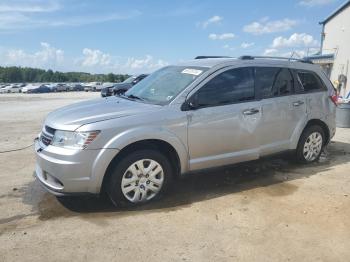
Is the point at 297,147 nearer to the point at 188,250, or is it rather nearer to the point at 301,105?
the point at 301,105

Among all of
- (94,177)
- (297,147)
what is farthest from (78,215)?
(297,147)

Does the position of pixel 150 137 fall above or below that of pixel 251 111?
below

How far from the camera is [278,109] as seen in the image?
5527 mm

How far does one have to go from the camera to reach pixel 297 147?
19.9 feet

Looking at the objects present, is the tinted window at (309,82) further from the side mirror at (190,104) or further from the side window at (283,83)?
the side mirror at (190,104)

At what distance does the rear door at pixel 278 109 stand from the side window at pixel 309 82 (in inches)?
7.9

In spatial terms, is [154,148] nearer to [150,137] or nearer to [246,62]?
[150,137]

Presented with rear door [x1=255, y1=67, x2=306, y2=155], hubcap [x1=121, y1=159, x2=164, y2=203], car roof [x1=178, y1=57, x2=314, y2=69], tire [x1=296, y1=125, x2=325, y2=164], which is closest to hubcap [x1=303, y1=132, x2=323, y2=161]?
tire [x1=296, y1=125, x2=325, y2=164]

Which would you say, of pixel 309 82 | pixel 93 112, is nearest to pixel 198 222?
pixel 93 112

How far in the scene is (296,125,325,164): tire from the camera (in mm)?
6090

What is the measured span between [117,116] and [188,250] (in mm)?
1736

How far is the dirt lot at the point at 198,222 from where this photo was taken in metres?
3.41

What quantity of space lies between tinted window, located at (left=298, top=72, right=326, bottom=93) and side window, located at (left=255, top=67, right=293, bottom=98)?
266mm

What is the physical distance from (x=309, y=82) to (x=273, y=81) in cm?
91
